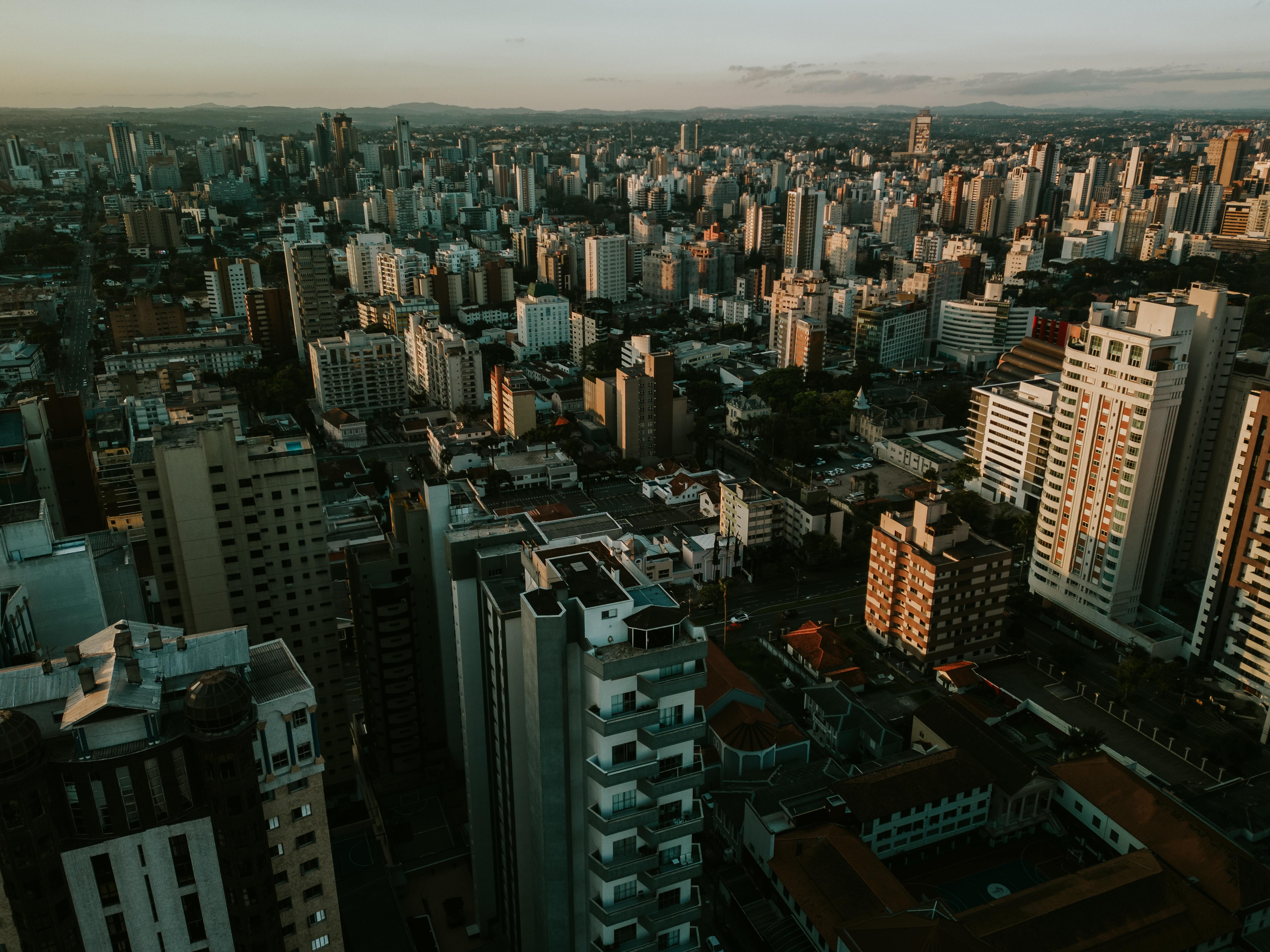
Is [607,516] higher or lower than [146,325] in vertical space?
higher

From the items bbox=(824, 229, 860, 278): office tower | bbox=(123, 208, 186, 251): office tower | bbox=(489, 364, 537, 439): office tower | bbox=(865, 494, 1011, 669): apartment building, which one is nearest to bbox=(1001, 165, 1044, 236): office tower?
bbox=(824, 229, 860, 278): office tower

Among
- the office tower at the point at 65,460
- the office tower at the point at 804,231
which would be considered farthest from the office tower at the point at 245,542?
the office tower at the point at 804,231

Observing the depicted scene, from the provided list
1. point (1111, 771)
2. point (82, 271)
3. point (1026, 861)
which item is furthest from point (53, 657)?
point (82, 271)

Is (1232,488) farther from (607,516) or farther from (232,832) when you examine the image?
(232,832)

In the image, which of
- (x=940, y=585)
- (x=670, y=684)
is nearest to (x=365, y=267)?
(x=940, y=585)

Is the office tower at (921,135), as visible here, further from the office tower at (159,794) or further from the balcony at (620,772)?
the office tower at (159,794)

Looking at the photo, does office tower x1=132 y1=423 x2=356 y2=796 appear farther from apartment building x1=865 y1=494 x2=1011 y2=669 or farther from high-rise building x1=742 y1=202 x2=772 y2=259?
high-rise building x1=742 y1=202 x2=772 y2=259
